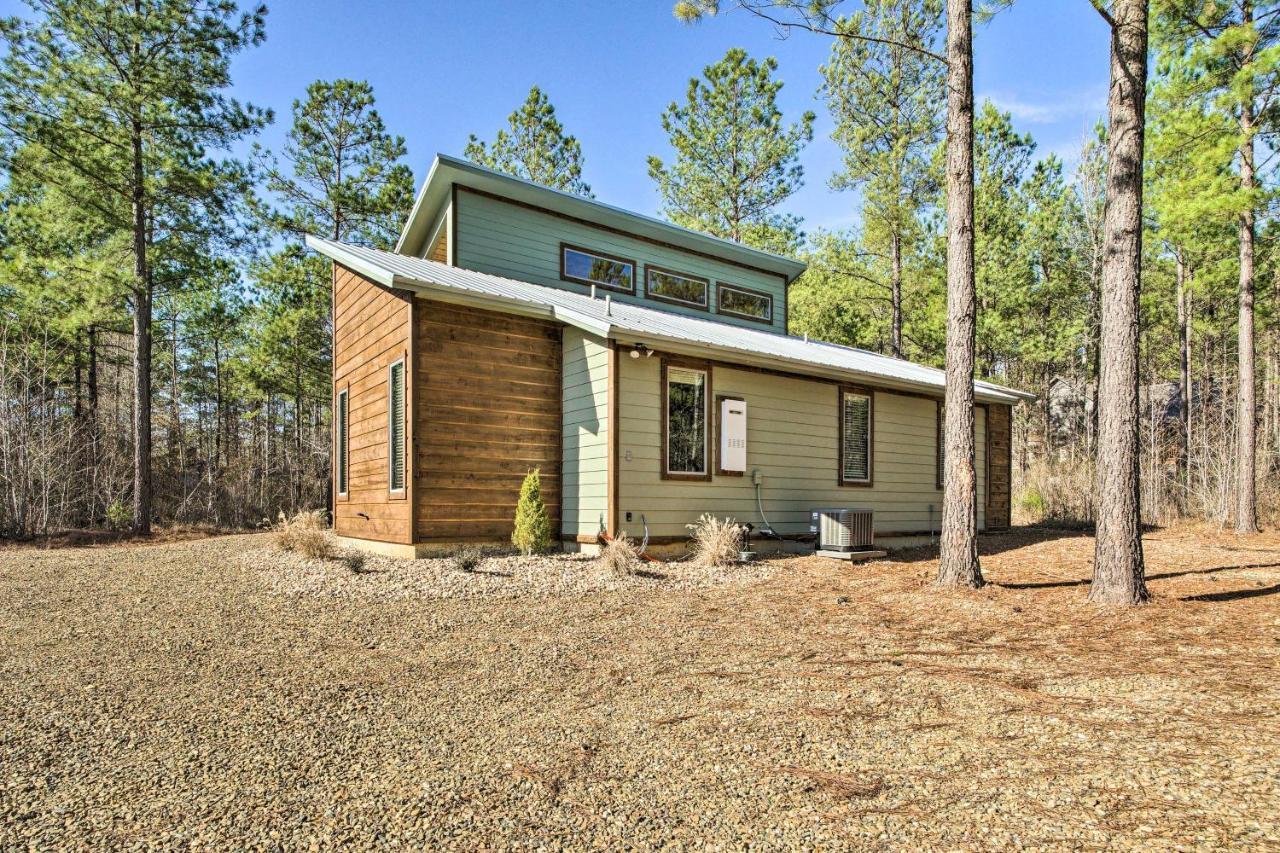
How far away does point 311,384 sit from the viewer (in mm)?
21609

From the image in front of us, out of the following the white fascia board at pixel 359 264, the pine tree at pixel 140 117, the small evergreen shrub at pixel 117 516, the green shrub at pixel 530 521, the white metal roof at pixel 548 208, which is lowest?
the small evergreen shrub at pixel 117 516

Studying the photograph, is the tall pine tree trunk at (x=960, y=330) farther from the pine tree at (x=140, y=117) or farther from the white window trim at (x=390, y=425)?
the pine tree at (x=140, y=117)

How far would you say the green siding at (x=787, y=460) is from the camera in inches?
340

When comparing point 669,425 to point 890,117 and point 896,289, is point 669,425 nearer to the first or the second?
point 896,289

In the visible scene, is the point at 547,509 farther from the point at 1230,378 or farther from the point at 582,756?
the point at 1230,378

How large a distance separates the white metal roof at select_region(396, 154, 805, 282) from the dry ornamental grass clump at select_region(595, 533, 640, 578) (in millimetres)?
6269

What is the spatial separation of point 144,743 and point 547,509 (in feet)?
20.4

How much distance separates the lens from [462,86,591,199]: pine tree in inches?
862

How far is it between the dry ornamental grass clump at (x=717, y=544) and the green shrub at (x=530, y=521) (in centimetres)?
197

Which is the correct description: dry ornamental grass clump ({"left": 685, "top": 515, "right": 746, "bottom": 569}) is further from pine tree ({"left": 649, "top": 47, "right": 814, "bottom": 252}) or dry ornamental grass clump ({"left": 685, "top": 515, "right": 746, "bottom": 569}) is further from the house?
pine tree ({"left": 649, "top": 47, "right": 814, "bottom": 252})

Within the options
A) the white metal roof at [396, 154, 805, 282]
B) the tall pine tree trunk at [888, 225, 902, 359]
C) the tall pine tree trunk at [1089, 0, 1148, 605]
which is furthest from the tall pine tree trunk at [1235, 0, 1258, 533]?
the tall pine tree trunk at [888, 225, 902, 359]

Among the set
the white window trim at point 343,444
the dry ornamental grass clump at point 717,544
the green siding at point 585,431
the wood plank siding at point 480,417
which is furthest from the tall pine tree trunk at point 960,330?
the white window trim at point 343,444

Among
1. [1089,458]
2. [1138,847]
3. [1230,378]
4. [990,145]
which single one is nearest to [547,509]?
[1138,847]

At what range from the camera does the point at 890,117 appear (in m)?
19.2
